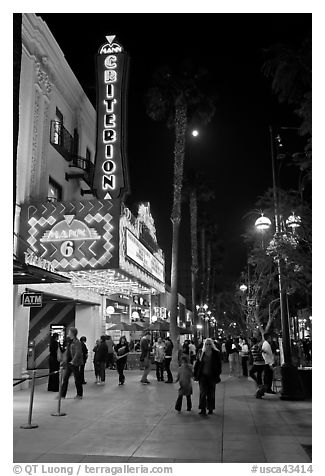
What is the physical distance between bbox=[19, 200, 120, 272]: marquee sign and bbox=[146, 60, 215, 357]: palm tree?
11476 millimetres

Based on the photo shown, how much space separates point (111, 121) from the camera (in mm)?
18172

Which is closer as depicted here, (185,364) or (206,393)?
(206,393)

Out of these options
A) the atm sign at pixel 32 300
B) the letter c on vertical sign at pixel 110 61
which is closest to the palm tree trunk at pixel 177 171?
the letter c on vertical sign at pixel 110 61

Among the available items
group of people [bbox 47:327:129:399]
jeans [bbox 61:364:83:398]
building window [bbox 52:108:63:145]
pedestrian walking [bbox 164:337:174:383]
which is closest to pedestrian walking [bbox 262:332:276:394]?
pedestrian walking [bbox 164:337:174:383]

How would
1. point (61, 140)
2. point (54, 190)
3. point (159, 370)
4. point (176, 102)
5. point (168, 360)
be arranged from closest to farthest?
point (168, 360), point (159, 370), point (61, 140), point (54, 190), point (176, 102)

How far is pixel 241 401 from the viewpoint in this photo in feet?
43.3

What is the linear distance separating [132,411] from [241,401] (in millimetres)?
3548

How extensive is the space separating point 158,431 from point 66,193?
1390 centimetres

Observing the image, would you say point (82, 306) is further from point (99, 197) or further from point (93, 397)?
point (93, 397)

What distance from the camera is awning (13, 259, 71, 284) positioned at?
37.8 feet

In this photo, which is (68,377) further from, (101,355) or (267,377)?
(267,377)

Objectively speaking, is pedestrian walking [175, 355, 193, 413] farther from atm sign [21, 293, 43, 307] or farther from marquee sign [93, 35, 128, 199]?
marquee sign [93, 35, 128, 199]

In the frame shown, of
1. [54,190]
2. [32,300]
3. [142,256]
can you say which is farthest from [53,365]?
[54,190]

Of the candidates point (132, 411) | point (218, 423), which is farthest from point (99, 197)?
point (218, 423)
